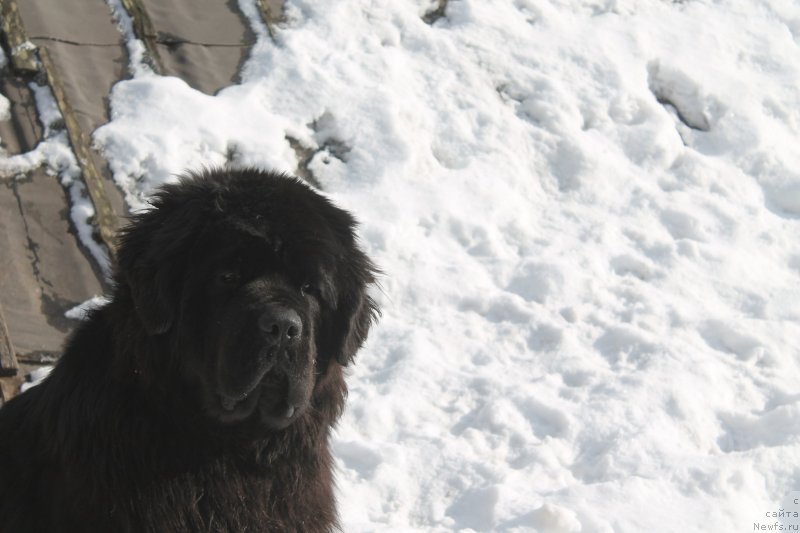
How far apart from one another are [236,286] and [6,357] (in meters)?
2.05

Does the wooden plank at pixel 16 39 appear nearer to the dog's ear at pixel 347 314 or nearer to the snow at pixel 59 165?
the snow at pixel 59 165

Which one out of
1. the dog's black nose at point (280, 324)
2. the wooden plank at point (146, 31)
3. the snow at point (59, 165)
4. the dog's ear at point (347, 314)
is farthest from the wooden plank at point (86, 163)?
the dog's black nose at point (280, 324)

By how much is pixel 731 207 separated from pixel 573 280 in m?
1.66

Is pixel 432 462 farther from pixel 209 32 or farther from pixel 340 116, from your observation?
pixel 209 32

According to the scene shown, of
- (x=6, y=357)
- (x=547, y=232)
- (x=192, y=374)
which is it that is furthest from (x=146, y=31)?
(x=192, y=374)

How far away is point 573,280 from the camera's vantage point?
6137 mm

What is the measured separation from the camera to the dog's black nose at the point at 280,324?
3.13m

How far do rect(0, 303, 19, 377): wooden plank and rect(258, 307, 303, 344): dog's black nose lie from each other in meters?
2.19

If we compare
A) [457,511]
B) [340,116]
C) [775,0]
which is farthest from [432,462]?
[775,0]

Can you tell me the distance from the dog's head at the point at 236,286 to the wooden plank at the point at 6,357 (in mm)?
1691

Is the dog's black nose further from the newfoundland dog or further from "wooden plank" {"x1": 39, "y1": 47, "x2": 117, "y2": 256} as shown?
"wooden plank" {"x1": 39, "y1": 47, "x2": 117, "y2": 256}

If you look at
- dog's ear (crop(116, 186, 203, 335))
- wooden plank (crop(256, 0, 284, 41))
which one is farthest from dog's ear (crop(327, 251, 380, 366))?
wooden plank (crop(256, 0, 284, 41))

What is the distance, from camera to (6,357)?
4.80 m

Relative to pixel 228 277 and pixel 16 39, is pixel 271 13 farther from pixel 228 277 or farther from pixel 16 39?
pixel 228 277
